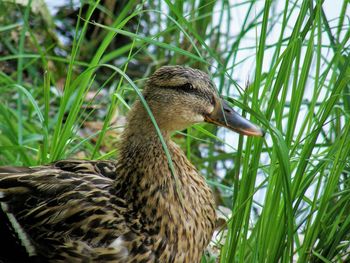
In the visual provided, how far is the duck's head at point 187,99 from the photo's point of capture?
3.27m

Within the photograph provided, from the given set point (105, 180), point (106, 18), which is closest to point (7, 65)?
point (106, 18)

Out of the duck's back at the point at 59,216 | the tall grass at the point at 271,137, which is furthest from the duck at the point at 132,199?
the tall grass at the point at 271,137

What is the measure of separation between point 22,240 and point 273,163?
961 mm

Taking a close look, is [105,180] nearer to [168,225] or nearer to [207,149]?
[168,225]

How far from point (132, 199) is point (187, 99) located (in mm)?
435

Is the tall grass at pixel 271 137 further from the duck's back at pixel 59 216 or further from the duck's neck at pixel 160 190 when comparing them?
the duck's back at pixel 59 216

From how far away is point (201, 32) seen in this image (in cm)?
522

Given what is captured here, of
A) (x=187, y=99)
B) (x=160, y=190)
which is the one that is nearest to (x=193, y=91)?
(x=187, y=99)

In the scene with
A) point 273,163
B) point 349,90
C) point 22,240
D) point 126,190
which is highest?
point 349,90

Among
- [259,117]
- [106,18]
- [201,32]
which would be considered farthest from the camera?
[106,18]

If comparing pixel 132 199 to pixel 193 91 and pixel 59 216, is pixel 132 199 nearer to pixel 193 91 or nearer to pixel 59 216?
pixel 59 216

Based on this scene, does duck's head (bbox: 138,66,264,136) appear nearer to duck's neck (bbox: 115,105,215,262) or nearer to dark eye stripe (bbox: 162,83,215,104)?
dark eye stripe (bbox: 162,83,215,104)

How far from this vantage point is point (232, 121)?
321cm

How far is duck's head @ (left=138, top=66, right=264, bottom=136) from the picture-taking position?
3268mm
